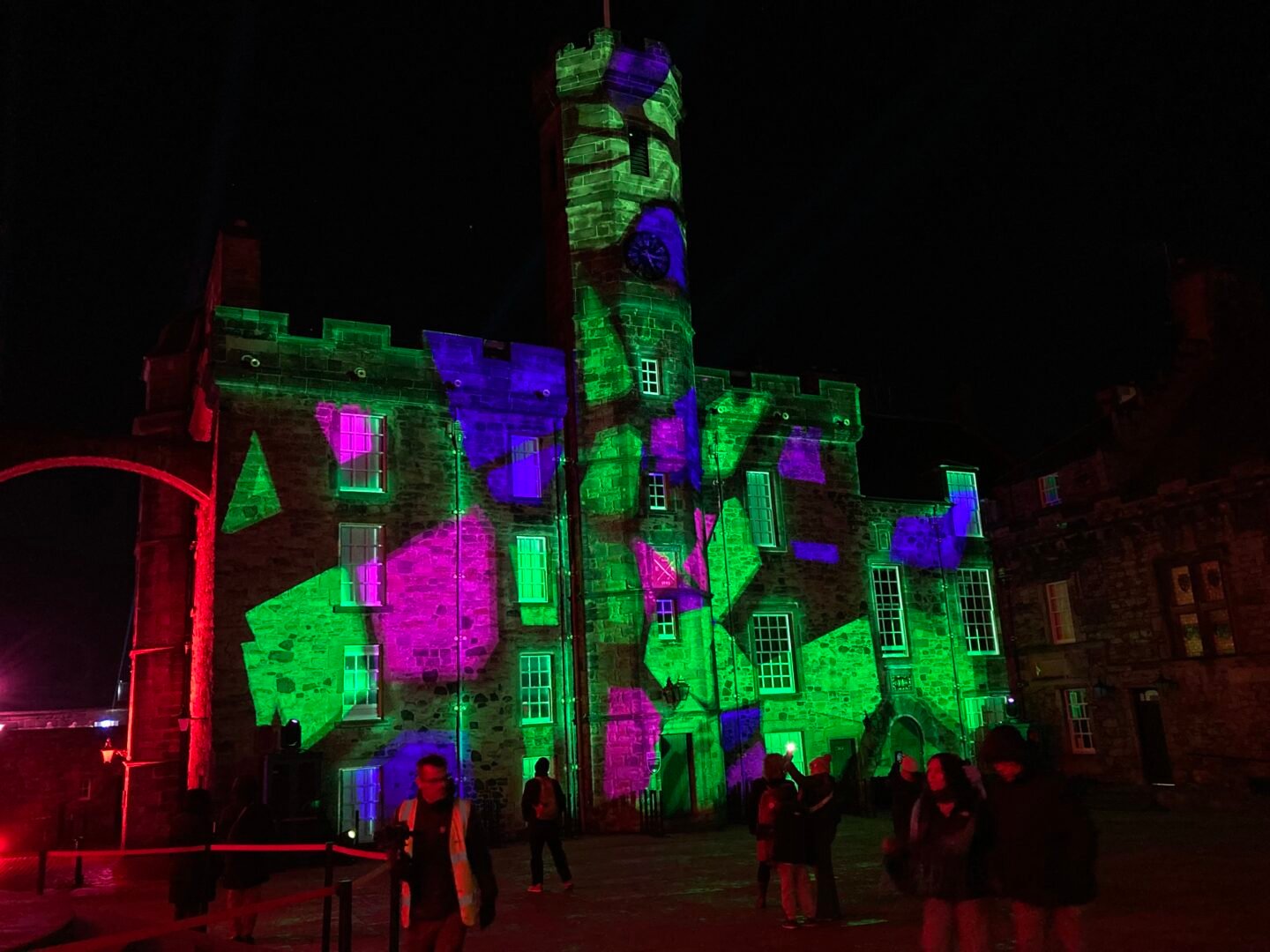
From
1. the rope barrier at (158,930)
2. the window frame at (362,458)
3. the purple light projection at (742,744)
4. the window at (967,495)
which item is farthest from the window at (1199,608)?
the rope barrier at (158,930)

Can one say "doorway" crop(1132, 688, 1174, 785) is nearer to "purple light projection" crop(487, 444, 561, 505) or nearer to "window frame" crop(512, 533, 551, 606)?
"window frame" crop(512, 533, 551, 606)

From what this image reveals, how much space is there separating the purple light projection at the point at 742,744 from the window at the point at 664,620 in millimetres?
2556

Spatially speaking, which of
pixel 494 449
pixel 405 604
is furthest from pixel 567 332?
pixel 405 604

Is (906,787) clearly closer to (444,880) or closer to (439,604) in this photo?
(444,880)

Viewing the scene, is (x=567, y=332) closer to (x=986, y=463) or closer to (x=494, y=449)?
(x=494, y=449)

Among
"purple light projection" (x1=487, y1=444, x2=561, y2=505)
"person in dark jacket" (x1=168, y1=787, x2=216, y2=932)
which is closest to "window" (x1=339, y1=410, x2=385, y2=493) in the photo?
"purple light projection" (x1=487, y1=444, x2=561, y2=505)

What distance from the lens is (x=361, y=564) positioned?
71.7ft

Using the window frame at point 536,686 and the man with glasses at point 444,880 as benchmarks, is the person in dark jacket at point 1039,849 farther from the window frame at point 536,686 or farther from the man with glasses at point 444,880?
the window frame at point 536,686

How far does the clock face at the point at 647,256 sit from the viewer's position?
24.6m

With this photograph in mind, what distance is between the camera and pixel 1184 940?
28.6ft

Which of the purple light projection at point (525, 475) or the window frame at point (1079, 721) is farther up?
the purple light projection at point (525, 475)

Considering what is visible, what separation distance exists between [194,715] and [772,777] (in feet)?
52.6

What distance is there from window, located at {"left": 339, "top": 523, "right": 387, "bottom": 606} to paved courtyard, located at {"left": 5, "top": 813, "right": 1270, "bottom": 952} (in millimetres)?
5849

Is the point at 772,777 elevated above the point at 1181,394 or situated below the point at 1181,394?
below
